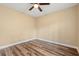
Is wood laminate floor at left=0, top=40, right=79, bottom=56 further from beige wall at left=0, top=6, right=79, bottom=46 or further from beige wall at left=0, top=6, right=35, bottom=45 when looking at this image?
beige wall at left=0, top=6, right=35, bottom=45

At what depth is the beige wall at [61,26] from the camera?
3355mm

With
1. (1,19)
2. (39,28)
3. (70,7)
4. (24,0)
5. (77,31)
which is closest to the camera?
(24,0)

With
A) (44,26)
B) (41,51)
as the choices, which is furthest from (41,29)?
(41,51)

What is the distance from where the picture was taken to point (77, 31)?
318cm

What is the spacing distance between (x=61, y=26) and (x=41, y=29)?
1.53 meters

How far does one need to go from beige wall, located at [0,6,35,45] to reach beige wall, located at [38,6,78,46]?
2.66ft

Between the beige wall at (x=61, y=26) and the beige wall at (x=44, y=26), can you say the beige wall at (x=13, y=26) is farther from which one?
the beige wall at (x=61, y=26)

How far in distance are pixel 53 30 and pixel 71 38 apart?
1032 mm

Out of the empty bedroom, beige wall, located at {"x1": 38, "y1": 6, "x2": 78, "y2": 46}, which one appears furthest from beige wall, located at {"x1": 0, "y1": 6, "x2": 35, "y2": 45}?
beige wall, located at {"x1": 38, "y1": 6, "x2": 78, "y2": 46}

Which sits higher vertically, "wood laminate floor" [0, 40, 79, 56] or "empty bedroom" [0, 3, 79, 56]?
"empty bedroom" [0, 3, 79, 56]

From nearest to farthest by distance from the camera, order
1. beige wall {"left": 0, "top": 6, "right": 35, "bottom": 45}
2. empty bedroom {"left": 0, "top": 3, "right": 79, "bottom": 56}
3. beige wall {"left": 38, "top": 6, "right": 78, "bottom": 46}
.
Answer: empty bedroom {"left": 0, "top": 3, "right": 79, "bottom": 56} → beige wall {"left": 38, "top": 6, "right": 78, "bottom": 46} → beige wall {"left": 0, "top": 6, "right": 35, "bottom": 45}

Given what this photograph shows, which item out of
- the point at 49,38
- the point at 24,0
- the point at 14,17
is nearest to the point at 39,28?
the point at 49,38

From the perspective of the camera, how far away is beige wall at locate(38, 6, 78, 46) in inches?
132

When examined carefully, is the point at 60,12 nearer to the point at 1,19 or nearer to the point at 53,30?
the point at 53,30
